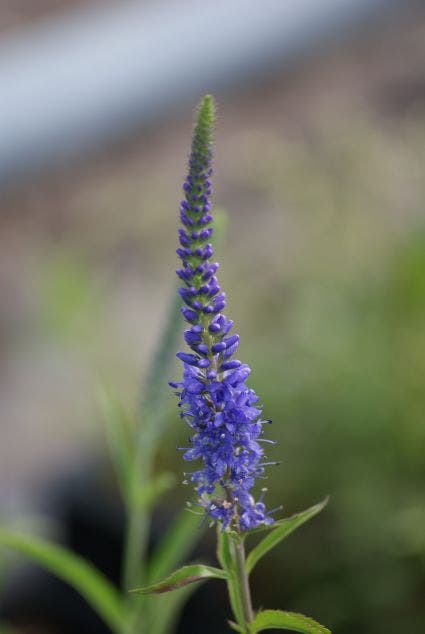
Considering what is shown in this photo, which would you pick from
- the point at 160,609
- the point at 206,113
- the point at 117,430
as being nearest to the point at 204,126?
the point at 206,113

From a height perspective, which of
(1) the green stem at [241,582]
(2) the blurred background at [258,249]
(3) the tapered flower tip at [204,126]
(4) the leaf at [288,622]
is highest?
(2) the blurred background at [258,249]

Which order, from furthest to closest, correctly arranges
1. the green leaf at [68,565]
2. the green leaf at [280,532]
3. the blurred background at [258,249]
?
the blurred background at [258,249], the green leaf at [68,565], the green leaf at [280,532]

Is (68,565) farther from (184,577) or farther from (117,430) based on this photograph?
(184,577)

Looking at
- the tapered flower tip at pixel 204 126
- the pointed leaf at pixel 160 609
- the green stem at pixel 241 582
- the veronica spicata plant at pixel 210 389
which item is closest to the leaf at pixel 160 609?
the pointed leaf at pixel 160 609

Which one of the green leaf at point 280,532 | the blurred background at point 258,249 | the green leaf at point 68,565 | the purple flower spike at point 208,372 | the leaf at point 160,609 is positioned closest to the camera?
the purple flower spike at point 208,372

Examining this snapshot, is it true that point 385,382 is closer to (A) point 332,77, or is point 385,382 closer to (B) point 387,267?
(B) point 387,267

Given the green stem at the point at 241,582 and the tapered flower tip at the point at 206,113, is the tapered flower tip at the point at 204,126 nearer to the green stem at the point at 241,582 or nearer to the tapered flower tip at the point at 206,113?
the tapered flower tip at the point at 206,113

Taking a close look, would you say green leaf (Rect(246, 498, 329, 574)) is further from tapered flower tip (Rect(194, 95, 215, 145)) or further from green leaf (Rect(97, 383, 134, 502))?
green leaf (Rect(97, 383, 134, 502))
